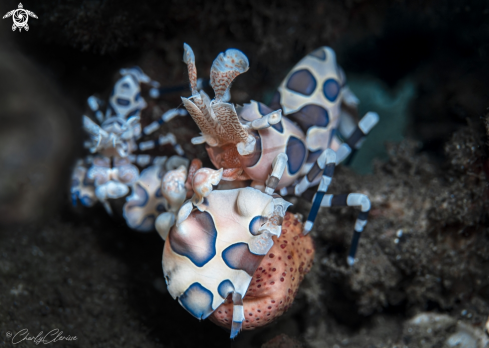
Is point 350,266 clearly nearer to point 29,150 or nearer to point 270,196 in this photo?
point 270,196

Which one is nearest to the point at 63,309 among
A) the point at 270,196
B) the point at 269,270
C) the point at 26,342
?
the point at 26,342

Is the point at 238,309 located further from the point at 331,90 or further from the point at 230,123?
the point at 331,90

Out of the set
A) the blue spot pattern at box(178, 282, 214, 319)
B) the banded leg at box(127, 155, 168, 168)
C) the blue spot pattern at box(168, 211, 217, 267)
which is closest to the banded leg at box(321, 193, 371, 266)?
the blue spot pattern at box(168, 211, 217, 267)

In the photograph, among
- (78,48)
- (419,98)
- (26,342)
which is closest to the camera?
(26,342)

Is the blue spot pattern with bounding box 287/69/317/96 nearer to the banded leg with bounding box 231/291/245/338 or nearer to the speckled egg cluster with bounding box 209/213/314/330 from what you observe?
the speckled egg cluster with bounding box 209/213/314/330

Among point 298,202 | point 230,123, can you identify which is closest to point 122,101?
point 230,123

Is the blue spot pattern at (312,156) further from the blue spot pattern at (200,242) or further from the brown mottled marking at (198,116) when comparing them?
the blue spot pattern at (200,242)

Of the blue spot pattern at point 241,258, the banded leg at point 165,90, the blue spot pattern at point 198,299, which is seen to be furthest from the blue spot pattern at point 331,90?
the blue spot pattern at point 198,299
